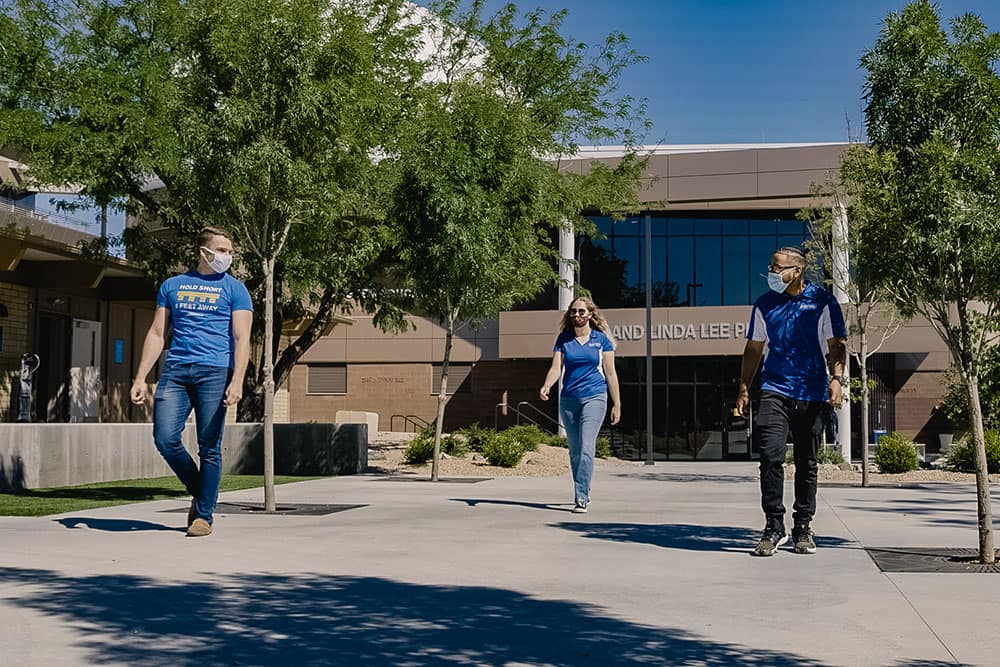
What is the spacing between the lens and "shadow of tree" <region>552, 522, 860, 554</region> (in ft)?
27.2

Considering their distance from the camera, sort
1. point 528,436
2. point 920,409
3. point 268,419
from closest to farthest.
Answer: point 268,419, point 528,436, point 920,409

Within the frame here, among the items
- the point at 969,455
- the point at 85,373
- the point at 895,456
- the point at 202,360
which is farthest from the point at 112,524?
the point at 969,455

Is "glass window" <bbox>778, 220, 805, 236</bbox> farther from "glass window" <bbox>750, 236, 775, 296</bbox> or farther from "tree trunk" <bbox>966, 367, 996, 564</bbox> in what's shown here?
"tree trunk" <bbox>966, 367, 996, 564</bbox>

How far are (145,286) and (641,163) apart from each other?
11.5m

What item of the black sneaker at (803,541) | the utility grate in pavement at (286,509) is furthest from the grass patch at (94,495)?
the black sneaker at (803,541)

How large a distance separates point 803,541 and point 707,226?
29.5m

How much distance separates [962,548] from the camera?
8188 millimetres

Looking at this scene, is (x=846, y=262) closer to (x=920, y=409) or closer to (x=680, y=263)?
(x=680, y=263)

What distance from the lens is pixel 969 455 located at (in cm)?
2228

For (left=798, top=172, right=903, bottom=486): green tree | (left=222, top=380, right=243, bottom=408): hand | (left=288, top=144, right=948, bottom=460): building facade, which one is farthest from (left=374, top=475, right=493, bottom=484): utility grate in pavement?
(left=288, top=144, right=948, bottom=460): building facade

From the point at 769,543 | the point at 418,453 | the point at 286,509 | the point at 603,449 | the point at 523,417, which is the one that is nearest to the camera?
the point at 769,543

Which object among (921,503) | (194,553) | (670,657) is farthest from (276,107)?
(921,503)

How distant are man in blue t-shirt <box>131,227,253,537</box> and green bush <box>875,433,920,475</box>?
16.8 meters

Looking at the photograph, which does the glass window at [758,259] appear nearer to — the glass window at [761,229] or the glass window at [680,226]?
the glass window at [761,229]
